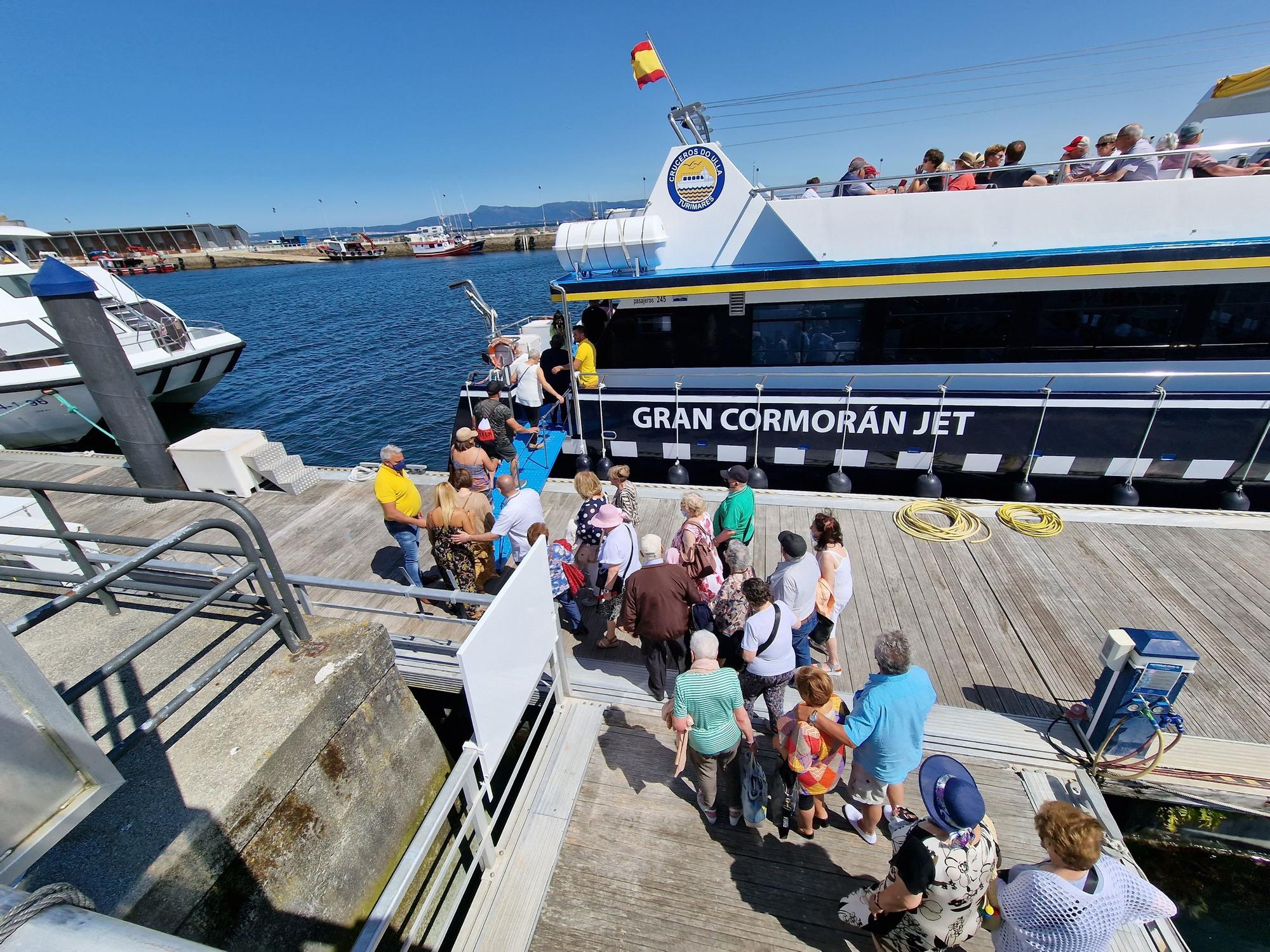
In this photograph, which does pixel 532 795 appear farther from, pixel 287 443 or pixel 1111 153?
pixel 287 443

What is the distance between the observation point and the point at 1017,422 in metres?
6.86

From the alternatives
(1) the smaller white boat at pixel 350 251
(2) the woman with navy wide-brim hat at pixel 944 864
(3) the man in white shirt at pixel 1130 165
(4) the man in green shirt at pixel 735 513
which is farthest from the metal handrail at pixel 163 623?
(1) the smaller white boat at pixel 350 251

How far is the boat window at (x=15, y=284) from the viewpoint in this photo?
14.9m

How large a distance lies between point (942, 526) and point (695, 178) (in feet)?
18.7

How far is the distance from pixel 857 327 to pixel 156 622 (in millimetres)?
7891

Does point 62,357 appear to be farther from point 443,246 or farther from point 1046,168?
point 443,246

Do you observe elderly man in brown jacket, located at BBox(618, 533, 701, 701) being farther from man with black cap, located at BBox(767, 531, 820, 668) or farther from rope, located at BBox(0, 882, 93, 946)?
rope, located at BBox(0, 882, 93, 946)

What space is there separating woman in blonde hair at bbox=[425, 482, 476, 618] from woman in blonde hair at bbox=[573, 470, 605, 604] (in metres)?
0.94

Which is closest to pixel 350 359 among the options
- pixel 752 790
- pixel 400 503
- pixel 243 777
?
pixel 400 503

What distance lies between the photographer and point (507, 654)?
3193 mm

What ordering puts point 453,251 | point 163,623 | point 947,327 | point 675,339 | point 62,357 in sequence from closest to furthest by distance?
1. point 163,623
2. point 947,327
3. point 675,339
4. point 62,357
5. point 453,251

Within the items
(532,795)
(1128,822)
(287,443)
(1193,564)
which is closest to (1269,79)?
(1193,564)

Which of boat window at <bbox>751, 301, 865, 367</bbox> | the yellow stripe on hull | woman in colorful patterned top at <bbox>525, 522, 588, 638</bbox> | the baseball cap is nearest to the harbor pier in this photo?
woman in colorful patterned top at <bbox>525, 522, 588, 638</bbox>

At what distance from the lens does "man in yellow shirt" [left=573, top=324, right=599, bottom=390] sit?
7.96m
